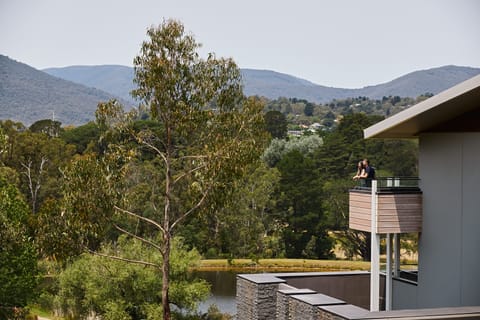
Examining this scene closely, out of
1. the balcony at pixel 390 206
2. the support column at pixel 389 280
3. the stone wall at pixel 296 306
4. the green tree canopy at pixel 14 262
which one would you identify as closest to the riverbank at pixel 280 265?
the green tree canopy at pixel 14 262

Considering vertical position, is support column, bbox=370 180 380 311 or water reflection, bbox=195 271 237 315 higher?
support column, bbox=370 180 380 311

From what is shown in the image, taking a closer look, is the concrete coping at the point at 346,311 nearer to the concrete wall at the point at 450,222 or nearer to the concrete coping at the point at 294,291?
the concrete coping at the point at 294,291

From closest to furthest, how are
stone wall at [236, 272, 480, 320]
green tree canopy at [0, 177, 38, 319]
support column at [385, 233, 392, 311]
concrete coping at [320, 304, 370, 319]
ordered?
concrete coping at [320, 304, 370, 319]
stone wall at [236, 272, 480, 320]
support column at [385, 233, 392, 311]
green tree canopy at [0, 177, 38, 319]

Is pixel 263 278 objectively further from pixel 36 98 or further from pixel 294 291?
pixel 36 98

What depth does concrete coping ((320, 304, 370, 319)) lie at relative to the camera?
8.01 m

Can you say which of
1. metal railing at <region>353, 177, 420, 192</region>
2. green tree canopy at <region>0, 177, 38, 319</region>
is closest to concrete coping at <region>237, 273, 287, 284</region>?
metal railing at <region>353, 177, 420, 192</region>

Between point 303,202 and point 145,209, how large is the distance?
27.4 feet

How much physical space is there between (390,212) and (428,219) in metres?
0.78

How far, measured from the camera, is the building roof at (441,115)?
30.8ft

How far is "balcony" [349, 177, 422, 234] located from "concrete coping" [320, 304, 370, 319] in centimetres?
234

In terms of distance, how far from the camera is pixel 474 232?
10.5m

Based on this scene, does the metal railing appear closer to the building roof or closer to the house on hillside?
the house on hillside

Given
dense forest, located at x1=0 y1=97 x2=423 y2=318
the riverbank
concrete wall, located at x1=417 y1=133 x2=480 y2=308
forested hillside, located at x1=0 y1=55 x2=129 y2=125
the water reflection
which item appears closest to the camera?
concrete wall, located at x1=417 y1=133 x2=480 y2=308

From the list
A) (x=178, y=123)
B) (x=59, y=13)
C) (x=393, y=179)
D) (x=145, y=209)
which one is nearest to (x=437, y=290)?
(x=393, y=179)
